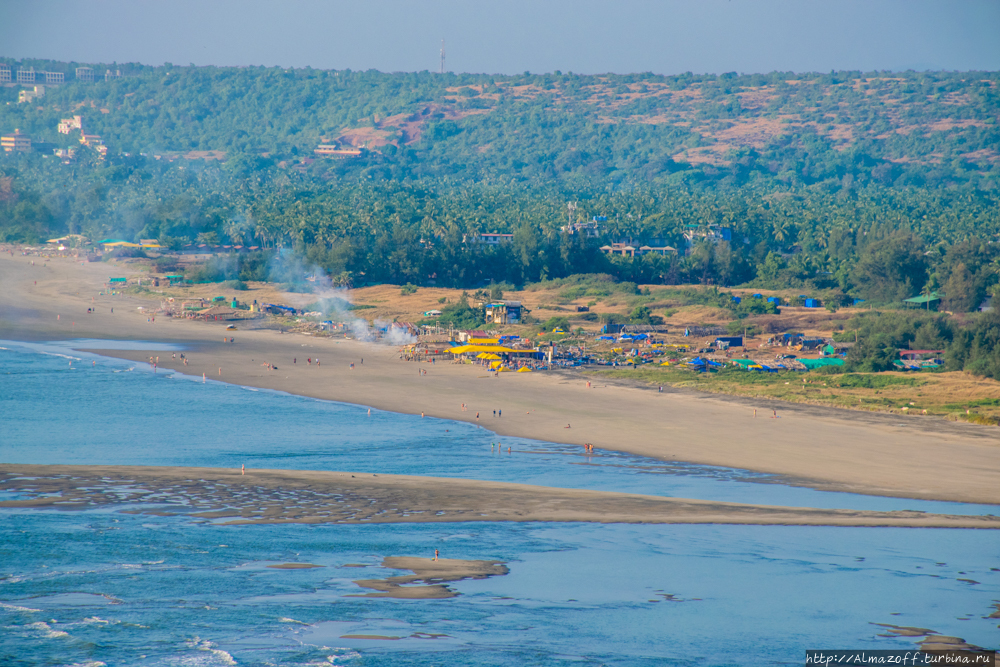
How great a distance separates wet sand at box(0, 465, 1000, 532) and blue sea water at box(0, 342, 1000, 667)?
919 mm

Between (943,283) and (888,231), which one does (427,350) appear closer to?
(943,283)

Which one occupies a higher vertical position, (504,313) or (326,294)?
(326,294)

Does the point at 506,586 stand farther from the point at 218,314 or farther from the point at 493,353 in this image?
the point at 218,314

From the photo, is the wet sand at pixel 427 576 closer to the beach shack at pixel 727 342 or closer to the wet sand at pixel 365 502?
the wet sand at pixel 365 502

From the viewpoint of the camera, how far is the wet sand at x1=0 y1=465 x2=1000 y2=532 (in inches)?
1444

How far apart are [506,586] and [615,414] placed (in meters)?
24.3

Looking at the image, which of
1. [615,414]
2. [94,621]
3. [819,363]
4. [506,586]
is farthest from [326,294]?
[94,621]

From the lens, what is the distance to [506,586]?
31.0 m

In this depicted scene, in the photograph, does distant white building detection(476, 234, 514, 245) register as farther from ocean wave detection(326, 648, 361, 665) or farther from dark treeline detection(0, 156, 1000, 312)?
ocean wave detection(326, 648, 361, 665)

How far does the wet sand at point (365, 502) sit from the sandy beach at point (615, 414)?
508 cm

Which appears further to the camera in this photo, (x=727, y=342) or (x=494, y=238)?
(x=494, y=238)

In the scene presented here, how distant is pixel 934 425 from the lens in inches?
2037

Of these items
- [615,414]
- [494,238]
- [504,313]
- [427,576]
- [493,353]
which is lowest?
[427,576]

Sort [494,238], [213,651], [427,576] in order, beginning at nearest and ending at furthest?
[213,651]
[427,576]
[494,238]
